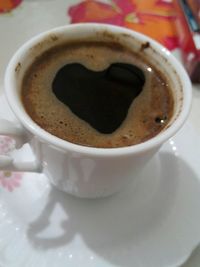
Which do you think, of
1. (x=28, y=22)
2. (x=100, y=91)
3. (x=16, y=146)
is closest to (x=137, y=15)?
(x=28, y=22)

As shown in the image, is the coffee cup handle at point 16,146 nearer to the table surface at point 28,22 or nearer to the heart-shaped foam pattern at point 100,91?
the heart-shaped foam pattern at point 100,91

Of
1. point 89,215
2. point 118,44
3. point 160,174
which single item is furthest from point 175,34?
point 89,215

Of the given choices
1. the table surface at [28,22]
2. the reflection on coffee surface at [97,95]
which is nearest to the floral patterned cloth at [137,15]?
the table surface at [28,22]

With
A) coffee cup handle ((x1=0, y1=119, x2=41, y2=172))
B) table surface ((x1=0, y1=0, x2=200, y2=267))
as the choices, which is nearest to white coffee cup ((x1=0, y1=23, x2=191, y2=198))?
coffee cup handle ((x1=0, y1=119, x2=41, y2=172))

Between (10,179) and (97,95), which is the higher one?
(97,95)

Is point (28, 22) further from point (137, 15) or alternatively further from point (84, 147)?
point (84, 147)

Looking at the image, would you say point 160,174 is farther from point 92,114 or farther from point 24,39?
point 24,39

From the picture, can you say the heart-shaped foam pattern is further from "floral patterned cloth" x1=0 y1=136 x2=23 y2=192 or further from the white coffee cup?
"floral patterned cloth" x1=0 y1=136 x2=23 y2=192
